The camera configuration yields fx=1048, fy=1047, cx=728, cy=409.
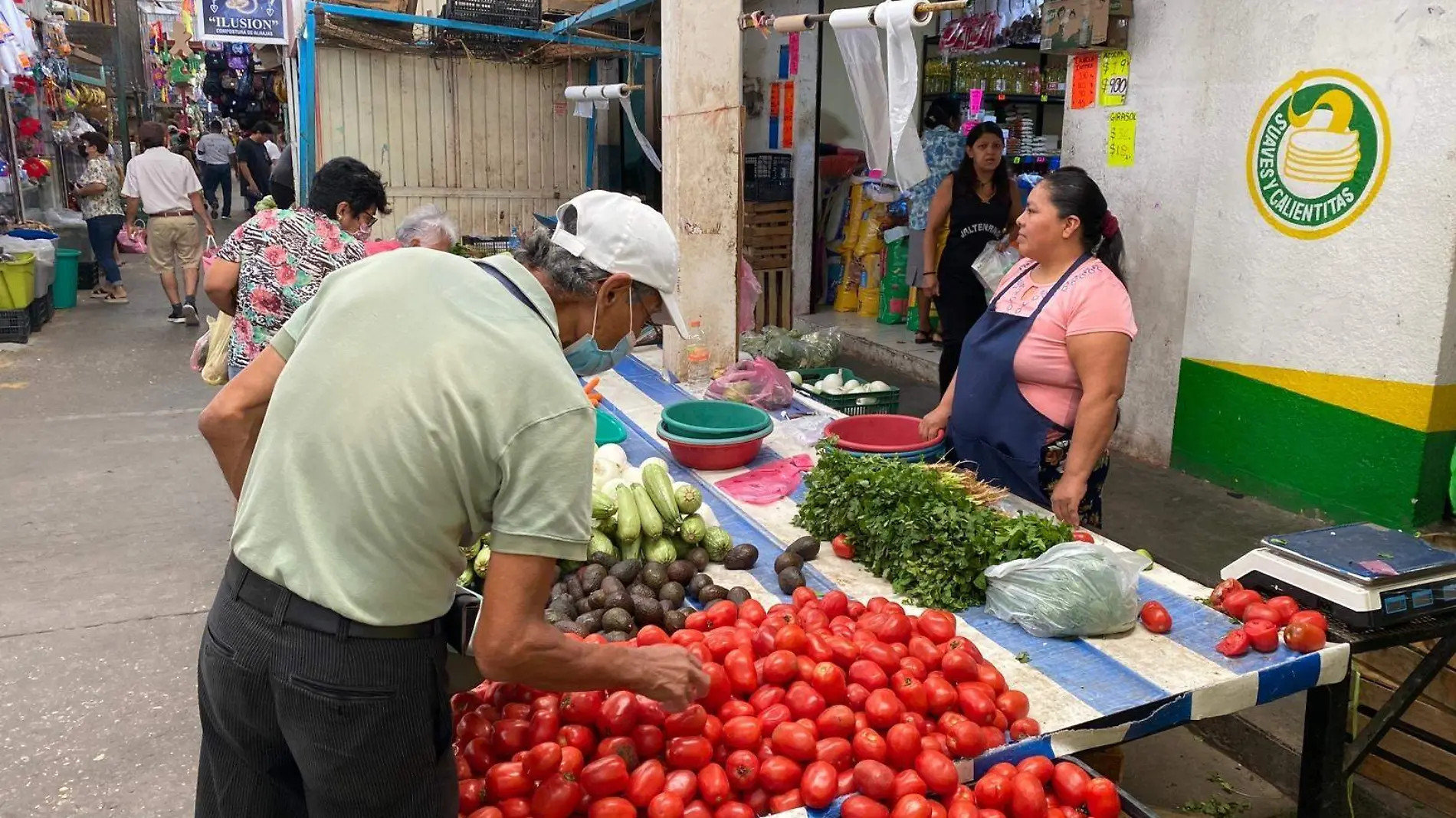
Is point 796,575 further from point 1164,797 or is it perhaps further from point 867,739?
point 1164,797

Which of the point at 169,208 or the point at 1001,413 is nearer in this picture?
the point at 1001,413

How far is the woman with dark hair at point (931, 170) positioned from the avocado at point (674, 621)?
6351 millimetres

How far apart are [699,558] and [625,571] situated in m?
0.28

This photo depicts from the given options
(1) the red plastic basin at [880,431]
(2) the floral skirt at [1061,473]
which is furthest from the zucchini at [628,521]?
(2) the floral skirt at [1061,473]

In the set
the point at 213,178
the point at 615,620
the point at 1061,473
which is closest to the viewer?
the point at 615,620

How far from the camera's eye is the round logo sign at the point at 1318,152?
205 inches

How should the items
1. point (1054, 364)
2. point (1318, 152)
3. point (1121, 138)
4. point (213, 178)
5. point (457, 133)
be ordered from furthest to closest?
point (213, 178)
point (457, 133)
point (1121, 138)
point (1318, 152)
point (1054, 364)

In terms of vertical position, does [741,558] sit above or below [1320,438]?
above

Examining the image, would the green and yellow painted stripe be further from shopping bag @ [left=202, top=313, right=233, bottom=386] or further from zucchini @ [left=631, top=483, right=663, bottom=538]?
shopping bag @ [left=202, top=313, right=233, bottom=386]

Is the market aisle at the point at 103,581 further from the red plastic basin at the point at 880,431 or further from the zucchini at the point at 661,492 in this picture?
the red plastic basin at the point at 880,431

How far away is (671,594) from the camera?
297 cm

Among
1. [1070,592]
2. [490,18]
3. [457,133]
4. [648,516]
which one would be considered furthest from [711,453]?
[457,133]

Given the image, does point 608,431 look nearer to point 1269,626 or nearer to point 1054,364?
point 1054,364

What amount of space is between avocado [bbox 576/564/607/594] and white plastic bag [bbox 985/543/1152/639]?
43.3 inches
